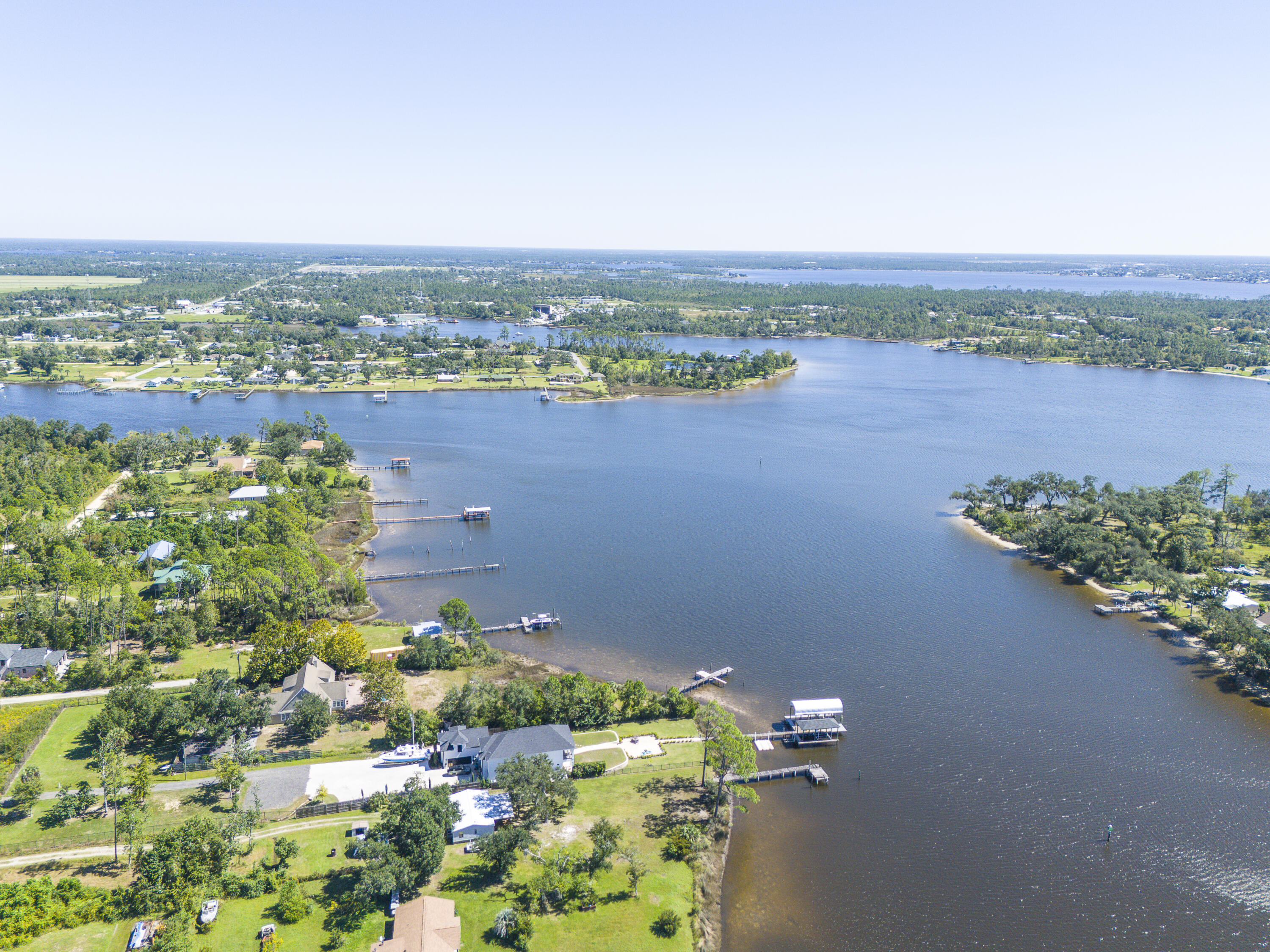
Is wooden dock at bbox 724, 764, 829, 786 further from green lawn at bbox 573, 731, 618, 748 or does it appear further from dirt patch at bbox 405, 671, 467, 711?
dirt patch at bbox 405, 671, 467, 711

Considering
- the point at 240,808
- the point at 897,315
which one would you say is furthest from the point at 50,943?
the point at 897,315

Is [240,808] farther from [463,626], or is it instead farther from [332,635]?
[463,626]

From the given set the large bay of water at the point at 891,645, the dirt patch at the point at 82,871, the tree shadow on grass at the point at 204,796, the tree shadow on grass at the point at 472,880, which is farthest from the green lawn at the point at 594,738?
the dirt patch at the point at 82,871

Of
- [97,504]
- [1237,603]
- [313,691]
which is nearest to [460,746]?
[313,691]

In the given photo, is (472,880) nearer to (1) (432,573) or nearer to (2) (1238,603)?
(1) (432,573)

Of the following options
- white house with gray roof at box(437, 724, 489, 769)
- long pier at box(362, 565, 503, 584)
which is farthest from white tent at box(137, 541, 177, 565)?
white house with gray roof at box(437, 724, 489, 769)

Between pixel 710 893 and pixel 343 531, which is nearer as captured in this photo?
pixel 710 893
